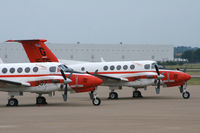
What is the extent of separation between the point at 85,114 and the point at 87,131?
554cm

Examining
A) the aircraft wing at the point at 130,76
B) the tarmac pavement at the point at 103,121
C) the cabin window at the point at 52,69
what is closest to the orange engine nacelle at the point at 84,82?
the cabin window at the point at 52,69

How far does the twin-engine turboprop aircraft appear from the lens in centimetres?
2573

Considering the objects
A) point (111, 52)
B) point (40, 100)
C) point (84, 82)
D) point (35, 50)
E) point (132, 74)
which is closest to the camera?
point (84, 82)

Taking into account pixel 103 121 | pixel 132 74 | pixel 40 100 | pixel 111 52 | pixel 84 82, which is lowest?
pixel 103 121

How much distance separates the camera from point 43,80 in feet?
86.0

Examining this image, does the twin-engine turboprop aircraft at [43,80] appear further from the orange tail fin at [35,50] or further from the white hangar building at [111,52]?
the white hangar building at [111,52]

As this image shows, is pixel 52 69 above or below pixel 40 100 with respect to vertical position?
above

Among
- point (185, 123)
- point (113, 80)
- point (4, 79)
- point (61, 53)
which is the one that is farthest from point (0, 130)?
point (61, 53)

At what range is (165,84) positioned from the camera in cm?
3206

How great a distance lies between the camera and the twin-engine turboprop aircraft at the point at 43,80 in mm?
25734

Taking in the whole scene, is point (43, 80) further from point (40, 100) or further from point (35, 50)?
point (35, 50)

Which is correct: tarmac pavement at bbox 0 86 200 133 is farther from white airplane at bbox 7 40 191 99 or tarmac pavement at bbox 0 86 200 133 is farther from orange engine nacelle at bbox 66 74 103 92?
white airplane at bbox 7 40 191 99

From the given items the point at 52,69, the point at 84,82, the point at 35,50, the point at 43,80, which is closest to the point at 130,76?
the point at 35,50

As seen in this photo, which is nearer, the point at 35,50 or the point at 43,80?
the point at 43,80
